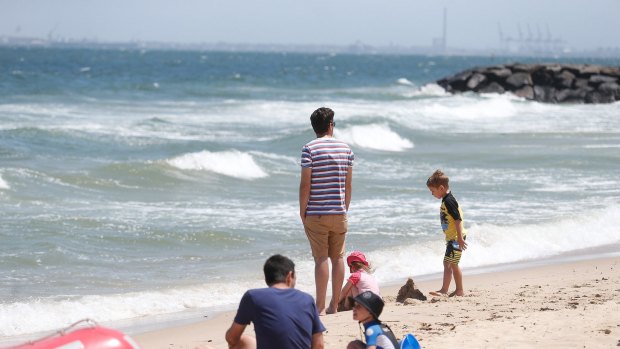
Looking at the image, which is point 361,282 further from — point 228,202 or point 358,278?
point 228,202

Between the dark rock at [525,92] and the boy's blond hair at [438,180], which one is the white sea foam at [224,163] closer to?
the boy's blond hair at [438,180]

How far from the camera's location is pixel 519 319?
766 centimetres

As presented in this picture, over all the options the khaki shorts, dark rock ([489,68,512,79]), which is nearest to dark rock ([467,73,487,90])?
dark rock ([489,68,512,79])

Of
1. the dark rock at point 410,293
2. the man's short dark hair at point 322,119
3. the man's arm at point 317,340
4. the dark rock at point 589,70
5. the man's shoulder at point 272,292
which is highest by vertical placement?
the dark rock at point 589,70

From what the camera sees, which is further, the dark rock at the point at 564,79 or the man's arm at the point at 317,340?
the dark rock at the point at 564,79

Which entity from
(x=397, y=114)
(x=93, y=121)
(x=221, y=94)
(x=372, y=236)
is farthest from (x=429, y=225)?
(x=221, y=94)

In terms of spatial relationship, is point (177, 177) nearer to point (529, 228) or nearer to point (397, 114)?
point (529, 228)

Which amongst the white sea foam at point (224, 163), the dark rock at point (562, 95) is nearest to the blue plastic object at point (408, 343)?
the white sea foam at point (224, 163)

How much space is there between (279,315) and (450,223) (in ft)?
12.6

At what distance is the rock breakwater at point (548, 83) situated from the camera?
47.2 meters

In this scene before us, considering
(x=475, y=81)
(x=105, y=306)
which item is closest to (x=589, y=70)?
(x=475, y=81)

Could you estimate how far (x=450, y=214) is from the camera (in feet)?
29.3

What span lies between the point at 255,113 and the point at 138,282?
2623 cm

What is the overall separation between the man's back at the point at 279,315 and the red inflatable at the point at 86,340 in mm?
650
